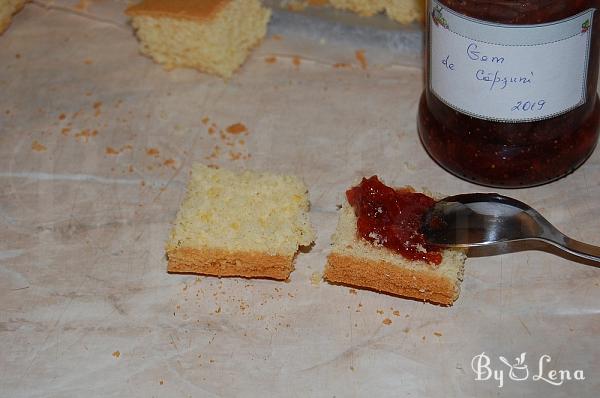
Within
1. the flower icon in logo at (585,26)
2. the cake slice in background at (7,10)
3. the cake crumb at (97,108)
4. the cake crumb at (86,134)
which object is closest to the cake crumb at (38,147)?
the cake crumb at (86,134)

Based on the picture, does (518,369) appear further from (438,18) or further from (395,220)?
A: (438,18)

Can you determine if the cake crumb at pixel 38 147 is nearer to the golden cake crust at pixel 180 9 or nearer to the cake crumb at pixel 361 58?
the golden cake crust at pixel 180 9

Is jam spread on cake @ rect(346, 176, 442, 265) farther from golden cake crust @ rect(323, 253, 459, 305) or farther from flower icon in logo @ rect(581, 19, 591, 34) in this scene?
flower icon in logo @ rect(581, 19, 591, 34)

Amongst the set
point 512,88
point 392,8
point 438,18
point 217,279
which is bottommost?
point 217,279

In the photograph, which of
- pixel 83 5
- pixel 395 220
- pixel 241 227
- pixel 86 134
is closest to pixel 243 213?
pixel 241 227

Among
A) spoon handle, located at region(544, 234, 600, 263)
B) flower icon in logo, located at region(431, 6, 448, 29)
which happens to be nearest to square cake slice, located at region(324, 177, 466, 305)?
spoon handle, located at region(544, 234, 600, 263)

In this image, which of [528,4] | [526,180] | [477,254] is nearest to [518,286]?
[477,254]
